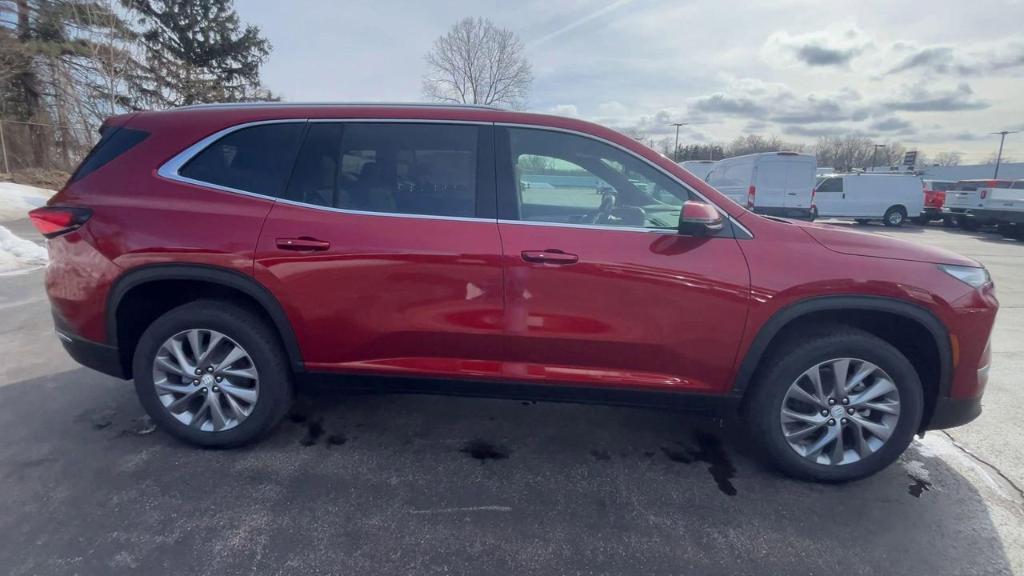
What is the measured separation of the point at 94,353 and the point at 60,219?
0.78 m

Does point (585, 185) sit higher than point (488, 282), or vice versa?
point (585, 185)

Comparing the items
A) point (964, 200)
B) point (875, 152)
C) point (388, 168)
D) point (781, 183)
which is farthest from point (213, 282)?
point (875, 152)

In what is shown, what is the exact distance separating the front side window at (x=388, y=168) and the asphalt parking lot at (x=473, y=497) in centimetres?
145

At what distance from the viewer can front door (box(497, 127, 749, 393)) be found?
105 inches

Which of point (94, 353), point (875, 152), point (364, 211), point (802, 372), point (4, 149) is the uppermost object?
point (875, 152)

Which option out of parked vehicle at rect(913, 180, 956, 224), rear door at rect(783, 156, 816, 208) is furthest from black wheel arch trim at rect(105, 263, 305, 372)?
parked vehicle at rect(913, 180, 956, 224)

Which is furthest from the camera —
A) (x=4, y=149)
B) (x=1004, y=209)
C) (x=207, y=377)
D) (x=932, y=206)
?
(x=932, y=206)

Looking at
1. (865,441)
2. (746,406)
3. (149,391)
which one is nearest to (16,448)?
(149,391)

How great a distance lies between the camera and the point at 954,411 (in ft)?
9.11

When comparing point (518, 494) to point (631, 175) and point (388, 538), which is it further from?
point (631, 175)

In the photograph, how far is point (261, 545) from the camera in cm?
230

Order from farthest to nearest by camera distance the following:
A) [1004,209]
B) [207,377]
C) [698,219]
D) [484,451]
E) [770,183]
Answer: [770,183] < [1004,209] < [484,451] < [207,377] < [698,219]

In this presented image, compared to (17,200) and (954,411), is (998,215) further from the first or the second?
(17,200)

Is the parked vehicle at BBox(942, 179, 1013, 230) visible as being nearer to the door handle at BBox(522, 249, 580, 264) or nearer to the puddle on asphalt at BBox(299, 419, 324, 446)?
the door handle at BBox(522, 249, 580, 264)
